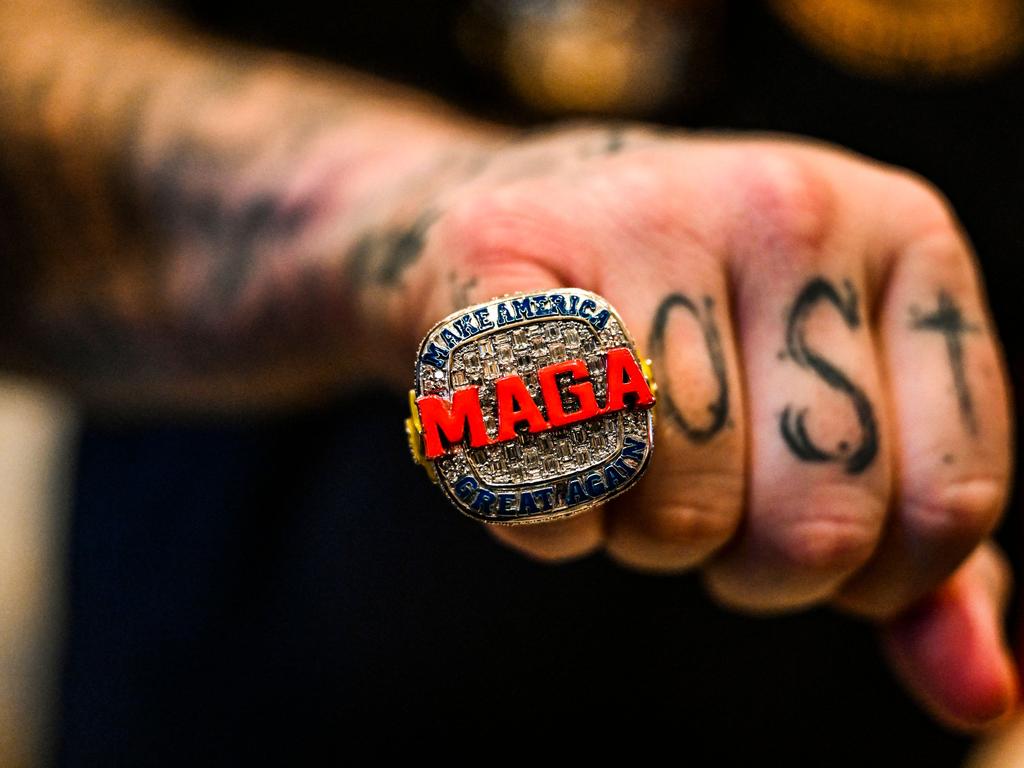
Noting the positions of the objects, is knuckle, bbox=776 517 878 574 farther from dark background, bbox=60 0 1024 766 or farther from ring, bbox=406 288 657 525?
dark background, bbox=60 0 1024 766

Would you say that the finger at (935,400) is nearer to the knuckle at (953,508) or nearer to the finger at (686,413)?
the knuckle at (953,508)

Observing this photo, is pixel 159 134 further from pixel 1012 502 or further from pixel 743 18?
pixel 1012 502

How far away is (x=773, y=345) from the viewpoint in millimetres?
792

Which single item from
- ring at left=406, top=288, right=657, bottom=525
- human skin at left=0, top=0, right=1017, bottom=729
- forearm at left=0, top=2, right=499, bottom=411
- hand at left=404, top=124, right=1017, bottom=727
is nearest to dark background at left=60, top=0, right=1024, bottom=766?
forearm at left=0, top=2, right=499, bottom=411

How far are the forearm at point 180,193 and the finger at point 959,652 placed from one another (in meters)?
0.69

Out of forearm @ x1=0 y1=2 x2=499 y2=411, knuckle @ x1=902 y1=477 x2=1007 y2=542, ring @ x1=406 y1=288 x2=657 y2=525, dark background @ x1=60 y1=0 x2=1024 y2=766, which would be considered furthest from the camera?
dark background @ x1=60 y1=0 x2=1024 y2=766

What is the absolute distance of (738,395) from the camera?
763mm

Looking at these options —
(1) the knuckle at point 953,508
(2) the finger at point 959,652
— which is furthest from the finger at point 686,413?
(2) the finger at point 959,652

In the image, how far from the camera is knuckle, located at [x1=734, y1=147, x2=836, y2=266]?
31.5 inches

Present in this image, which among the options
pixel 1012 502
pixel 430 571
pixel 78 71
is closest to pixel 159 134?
pixel 78 71

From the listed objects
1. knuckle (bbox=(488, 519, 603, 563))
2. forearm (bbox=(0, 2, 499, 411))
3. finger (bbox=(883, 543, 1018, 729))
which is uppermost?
forearm (bbox=(0, 2, 499, 411))

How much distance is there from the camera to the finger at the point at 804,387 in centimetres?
78

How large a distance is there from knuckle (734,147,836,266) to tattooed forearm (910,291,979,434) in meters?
0.12

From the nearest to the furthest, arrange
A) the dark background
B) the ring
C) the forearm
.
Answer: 1. the ring
2. the forearm
3. the dark background
